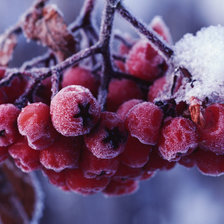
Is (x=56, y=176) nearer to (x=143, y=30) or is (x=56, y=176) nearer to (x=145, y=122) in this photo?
(x=145, y=122)

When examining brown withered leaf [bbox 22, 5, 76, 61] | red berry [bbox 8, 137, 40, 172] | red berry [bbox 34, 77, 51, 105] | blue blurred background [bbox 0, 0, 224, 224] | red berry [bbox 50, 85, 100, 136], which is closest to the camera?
red berry [bbox 50, 85, 100, 136]

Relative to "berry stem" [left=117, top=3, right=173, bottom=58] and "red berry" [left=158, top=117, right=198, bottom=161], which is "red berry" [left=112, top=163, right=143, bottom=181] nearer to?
"red berry" [left=158, top=117, right=198, bottom=161]

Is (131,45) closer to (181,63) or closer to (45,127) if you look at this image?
Result: (181,63)

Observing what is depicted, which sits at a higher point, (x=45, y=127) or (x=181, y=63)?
(x=45, y=127)

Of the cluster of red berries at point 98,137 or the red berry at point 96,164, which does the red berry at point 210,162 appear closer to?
the cluster of red berries at point 98,137

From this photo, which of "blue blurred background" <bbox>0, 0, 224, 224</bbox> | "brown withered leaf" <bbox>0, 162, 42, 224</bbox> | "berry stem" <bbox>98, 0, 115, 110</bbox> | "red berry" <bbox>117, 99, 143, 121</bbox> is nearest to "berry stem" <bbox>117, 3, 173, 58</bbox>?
"berry stem" <bbox>98, 0, 115, 110</bbox>

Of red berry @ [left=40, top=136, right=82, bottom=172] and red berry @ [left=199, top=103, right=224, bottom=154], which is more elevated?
red berry @ [left=40, top=136, right=82, bottom=172]

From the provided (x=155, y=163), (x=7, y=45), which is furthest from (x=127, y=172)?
(x=7, y=45)

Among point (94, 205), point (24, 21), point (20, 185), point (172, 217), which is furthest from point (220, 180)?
point (24, 21)
